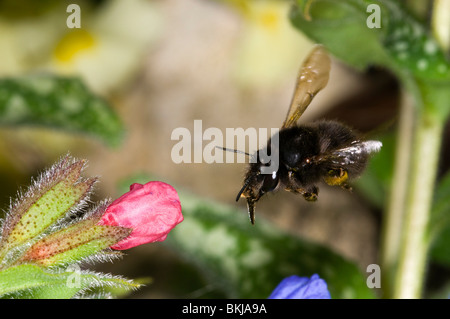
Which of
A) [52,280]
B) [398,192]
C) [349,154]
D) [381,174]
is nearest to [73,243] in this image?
[52,280]

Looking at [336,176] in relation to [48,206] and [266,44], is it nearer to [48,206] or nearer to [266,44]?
[48,206]

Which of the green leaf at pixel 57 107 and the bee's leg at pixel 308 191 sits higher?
the green leaf at pixel 57 107

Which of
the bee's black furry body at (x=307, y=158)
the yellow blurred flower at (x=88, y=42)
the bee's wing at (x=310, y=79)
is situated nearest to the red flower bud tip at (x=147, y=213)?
the bee's black furry body at (x=307, y=158)

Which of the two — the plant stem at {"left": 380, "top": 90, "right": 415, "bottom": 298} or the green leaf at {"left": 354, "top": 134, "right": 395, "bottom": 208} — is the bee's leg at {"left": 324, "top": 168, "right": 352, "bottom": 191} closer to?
the plant stem at {"left": 380, "top": 90, "right": 415, "bottom": 298}

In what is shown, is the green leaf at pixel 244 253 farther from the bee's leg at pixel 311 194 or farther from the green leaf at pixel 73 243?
the green leaf at pixel 73 243

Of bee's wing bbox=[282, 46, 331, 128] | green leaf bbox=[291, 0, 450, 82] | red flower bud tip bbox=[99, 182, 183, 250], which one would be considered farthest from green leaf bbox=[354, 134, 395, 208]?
red flower bud tip bbox=[99, 182, 183, 250]
